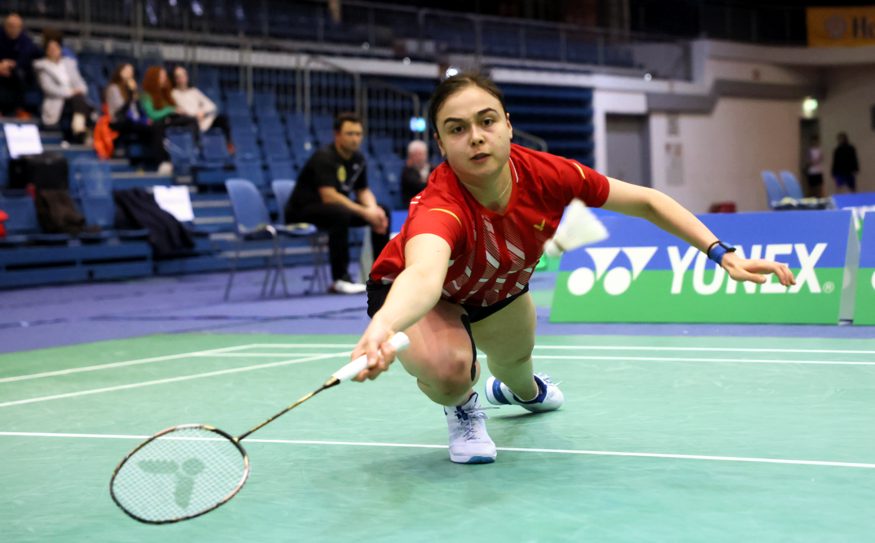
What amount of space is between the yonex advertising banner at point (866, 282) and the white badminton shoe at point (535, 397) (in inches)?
121

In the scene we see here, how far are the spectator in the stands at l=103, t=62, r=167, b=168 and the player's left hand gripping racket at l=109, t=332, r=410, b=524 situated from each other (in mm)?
12272

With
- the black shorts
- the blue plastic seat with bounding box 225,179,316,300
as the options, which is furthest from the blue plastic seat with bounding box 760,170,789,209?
the black shorts

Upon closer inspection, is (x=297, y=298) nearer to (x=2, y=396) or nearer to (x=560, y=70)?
(x=2, y=396)

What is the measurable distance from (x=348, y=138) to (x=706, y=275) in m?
4.28

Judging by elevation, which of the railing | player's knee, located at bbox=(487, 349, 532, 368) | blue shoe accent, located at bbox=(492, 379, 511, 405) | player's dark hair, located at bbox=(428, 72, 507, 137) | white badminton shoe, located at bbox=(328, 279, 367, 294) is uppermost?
the railing

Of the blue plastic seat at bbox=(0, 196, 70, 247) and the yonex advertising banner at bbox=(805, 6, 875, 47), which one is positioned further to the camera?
the yonex advertising banner at bbox=(805, 6, 875, 47)

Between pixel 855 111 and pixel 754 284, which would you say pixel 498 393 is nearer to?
pixel 754 284

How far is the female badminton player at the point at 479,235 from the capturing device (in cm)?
337

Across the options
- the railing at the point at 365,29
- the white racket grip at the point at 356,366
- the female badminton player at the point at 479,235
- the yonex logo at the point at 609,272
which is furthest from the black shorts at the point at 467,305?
the railing at the point at 365,29

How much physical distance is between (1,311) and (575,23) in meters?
20.1

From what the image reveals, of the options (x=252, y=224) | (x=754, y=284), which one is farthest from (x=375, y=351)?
(x=252, y=224)

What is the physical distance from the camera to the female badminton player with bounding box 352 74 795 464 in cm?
337

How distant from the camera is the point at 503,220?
→ 11.6 feet

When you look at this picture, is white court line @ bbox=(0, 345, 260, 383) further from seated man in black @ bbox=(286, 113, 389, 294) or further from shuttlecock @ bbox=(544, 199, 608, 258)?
shuttlecock @ bbox=(544, 199, 608, 258)
